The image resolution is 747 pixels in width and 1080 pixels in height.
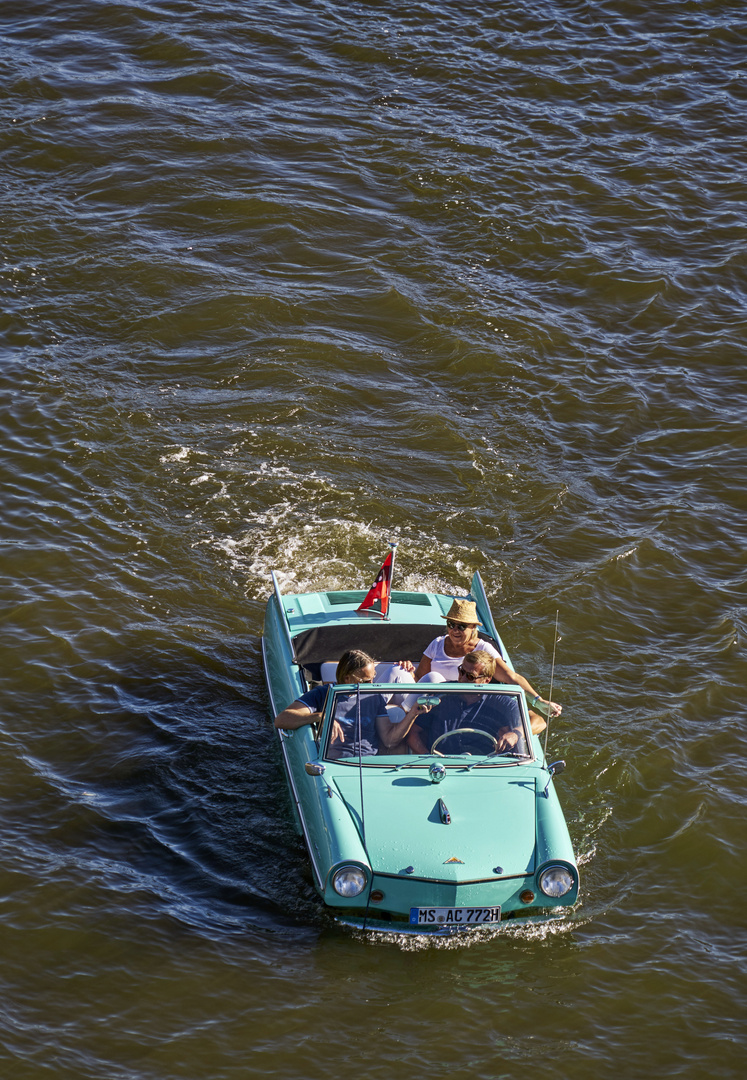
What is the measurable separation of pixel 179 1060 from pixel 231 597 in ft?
18.3

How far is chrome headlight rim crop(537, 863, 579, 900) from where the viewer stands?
8102mm

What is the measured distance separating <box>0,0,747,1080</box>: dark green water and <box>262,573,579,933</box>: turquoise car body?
51 cm

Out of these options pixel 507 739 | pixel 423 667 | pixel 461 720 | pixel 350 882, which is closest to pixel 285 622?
pixel 423 667

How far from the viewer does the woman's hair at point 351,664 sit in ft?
30.3

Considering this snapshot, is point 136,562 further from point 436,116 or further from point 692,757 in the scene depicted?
point 436,116

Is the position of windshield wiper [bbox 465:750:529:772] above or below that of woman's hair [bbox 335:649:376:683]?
below

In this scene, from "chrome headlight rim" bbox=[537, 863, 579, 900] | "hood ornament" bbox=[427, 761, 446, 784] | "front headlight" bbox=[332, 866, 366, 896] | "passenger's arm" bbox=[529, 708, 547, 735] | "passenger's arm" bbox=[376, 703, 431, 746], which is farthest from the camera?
"passenger's arm" bbox=[529, 708, 547, 735]

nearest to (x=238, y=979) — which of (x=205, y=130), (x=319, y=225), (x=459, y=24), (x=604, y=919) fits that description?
(x=604, y=919)

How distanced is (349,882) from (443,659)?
2.39 metres

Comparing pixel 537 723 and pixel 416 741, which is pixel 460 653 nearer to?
pixel 537 723

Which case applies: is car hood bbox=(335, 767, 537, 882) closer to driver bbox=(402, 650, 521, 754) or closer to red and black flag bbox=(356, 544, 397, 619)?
driver bbox=(402, 650, 521, 754)

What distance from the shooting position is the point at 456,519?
1371cm

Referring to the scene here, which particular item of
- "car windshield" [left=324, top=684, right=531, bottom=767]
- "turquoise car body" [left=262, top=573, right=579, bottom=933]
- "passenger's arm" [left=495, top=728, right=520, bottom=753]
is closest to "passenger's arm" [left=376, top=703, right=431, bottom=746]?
"car windshield" [left=324, top=684, right=531, bottom=767]

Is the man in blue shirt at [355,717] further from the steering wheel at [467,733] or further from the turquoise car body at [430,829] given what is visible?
the steering wheel at [467,733]
